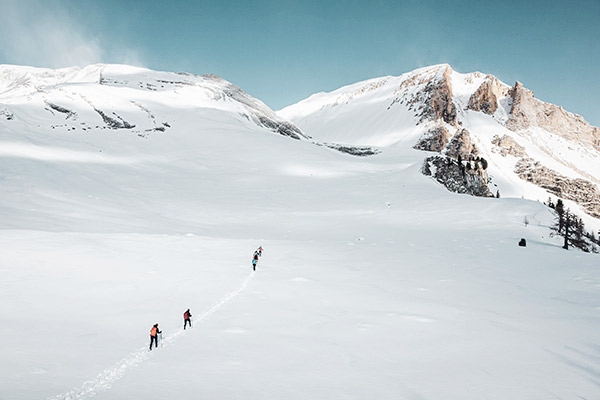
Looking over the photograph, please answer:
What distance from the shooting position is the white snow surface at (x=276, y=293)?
639 cm

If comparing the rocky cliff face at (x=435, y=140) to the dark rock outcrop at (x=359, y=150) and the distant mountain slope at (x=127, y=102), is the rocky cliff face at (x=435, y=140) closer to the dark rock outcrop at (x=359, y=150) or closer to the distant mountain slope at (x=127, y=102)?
the dark rock outcrop at (x=359, y=150)

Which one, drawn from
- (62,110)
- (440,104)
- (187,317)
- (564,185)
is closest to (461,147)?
(440,104)

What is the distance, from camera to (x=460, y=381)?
6.54 m

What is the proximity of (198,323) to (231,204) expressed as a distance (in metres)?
27.0

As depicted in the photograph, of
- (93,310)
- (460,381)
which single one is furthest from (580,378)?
(93,310)

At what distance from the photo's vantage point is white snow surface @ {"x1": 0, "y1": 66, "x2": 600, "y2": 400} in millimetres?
6387

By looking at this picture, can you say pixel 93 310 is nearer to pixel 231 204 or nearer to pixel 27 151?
pixel 231 204

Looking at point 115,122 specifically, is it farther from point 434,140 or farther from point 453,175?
point 434,140

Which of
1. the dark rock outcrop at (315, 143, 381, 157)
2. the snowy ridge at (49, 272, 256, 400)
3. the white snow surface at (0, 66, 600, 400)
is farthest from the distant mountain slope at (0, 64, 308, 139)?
the snowy ridge at (49, 272, 256, 400)

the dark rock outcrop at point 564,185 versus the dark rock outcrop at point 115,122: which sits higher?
the dark rock outcrop at point 564,185

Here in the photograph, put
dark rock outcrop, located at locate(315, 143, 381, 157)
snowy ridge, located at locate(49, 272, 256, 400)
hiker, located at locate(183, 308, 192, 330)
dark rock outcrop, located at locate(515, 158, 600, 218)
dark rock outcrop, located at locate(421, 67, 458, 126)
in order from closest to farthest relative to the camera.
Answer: snowy ridge, located at locate(49, 272, 256, 400) → hiker, located at locate(183, 308, 192, 330) → dark rock outcrop, located at locate(315, 143, 381, 157) → dark rock outcrop, located at locate(515, 158, 600, 218) → dark rock outcrop, located at locate(421, 67, 458, 126)

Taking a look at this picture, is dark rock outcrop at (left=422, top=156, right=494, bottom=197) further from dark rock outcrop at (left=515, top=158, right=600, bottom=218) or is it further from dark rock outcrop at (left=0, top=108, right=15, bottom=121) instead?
dark rock outcrop at (left=515, top=158, right=600, bottom=218)

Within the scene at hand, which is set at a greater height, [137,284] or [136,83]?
[136,83]

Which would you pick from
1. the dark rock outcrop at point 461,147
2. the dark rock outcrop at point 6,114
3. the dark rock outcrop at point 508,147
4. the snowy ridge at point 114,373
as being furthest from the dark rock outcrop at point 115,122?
the dark rock outcrop at point 508,147
